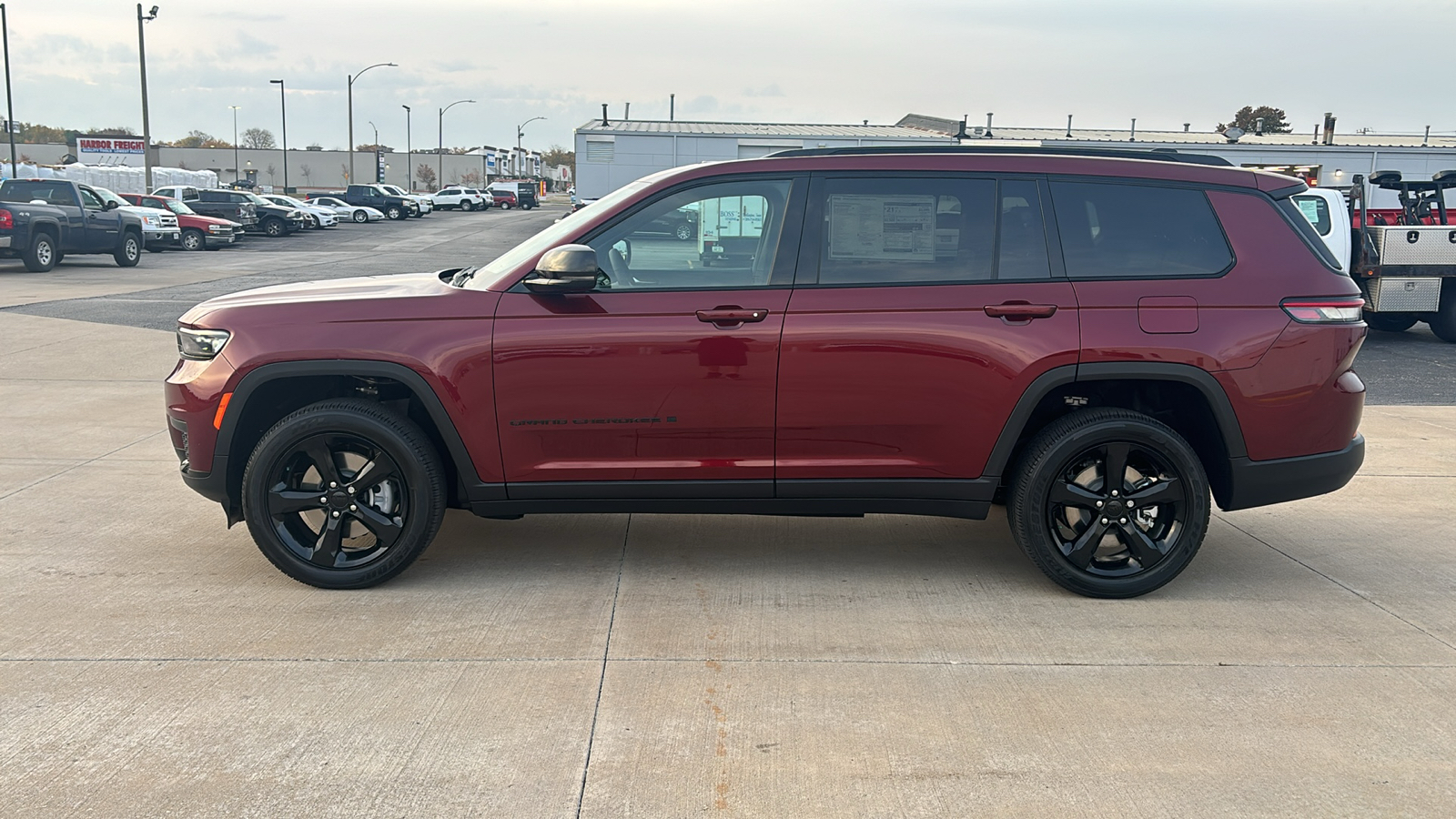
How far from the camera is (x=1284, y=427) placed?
184 inches

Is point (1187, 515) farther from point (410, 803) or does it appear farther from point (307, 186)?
point (307, 186)

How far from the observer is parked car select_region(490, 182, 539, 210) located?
79062mm

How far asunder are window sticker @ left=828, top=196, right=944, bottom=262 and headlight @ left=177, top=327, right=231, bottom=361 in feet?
8.15

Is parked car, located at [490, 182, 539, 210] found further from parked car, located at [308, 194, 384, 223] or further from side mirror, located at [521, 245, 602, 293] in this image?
side mirror, located at [521, 245, 602, 293]

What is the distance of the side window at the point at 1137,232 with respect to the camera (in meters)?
4.67

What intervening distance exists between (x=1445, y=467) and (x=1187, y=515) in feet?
12.3

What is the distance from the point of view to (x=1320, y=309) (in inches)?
183

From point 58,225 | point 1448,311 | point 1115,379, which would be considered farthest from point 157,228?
point 1115,379

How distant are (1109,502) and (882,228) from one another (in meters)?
1.45

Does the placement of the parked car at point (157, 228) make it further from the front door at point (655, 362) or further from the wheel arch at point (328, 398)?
the front door at point (655, 362)

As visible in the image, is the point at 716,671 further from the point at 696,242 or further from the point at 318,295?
the point at 318,295

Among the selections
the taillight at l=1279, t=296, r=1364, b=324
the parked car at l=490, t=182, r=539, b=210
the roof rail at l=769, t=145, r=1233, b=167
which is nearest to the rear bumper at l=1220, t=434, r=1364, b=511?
the taillight at l=1279, t=296, r=1364, b=324

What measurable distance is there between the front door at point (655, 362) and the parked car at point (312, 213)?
41.8 meters

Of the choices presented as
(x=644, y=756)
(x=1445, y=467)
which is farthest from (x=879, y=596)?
(x=1445, y=467)
